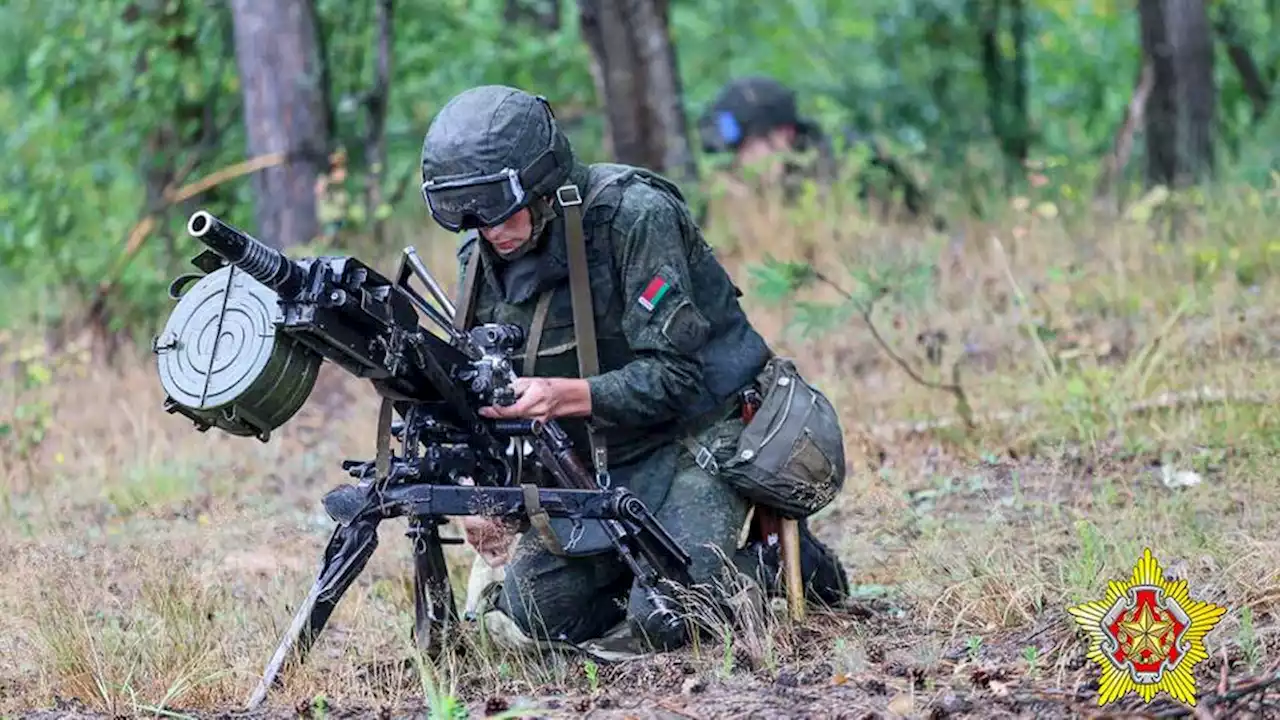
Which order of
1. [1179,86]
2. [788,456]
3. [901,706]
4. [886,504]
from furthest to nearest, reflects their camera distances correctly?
1. [1179,86]
2. [886,504]
3. [788,456]
4. [901,706]

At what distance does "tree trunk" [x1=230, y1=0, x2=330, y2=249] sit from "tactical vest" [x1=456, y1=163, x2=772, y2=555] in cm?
510

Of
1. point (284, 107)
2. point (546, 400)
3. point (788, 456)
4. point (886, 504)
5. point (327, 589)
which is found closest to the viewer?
point (327, 589)

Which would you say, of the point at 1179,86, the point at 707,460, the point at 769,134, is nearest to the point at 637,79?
the point at 769,134

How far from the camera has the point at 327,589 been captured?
4.30m

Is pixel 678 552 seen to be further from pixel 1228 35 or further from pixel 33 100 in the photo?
pixel 1228 35

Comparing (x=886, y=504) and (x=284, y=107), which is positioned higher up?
(x=284, y=107)

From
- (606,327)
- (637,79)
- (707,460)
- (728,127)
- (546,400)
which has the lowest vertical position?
(707,460)

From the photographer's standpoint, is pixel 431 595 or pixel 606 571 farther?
pixel 606 571

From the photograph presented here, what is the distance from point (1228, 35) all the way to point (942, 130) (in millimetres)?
2909

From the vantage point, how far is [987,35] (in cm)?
1209

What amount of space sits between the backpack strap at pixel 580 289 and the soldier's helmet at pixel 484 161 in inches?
3.5

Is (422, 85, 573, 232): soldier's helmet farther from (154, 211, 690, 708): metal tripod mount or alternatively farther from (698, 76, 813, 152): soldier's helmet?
(698, 76, 813, 152): soldier's helmet

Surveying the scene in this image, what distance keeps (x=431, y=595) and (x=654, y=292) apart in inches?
40.8

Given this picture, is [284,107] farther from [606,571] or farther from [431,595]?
[431,595]
